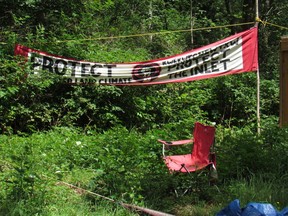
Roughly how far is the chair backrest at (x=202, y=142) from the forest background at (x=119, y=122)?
0.35 m

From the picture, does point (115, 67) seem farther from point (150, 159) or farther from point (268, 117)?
point (268, 117)

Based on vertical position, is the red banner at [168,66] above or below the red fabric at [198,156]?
above

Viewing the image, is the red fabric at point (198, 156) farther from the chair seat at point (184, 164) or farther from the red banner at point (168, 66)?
the red banner at point (168, 66)

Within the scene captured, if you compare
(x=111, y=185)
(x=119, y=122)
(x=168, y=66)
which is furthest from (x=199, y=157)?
(x=119, y=122)

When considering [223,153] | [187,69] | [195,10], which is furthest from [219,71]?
[195,10]

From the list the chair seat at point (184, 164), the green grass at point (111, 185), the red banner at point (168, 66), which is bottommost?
the green grass at point (111, 185)

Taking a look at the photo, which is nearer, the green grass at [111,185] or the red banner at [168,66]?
the green grass at [111,185]

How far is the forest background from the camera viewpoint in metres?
4.48

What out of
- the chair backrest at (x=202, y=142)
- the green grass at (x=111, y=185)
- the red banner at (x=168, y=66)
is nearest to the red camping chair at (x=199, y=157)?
the chair backrest at (x=202, y=142)

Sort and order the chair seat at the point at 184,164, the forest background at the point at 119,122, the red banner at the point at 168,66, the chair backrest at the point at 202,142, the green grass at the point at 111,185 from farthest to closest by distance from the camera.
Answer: the red banner at the point at 168,66 < the chair backrest at the point at 202,142 < the chair seat at the point at 184,164 < the forest background at the point at 119,122 < the green grass at the point at 111,185

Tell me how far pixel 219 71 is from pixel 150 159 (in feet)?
10.7

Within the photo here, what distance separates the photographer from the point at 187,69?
8656 mm

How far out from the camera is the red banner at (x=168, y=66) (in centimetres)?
837

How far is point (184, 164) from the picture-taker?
5.19 metres
